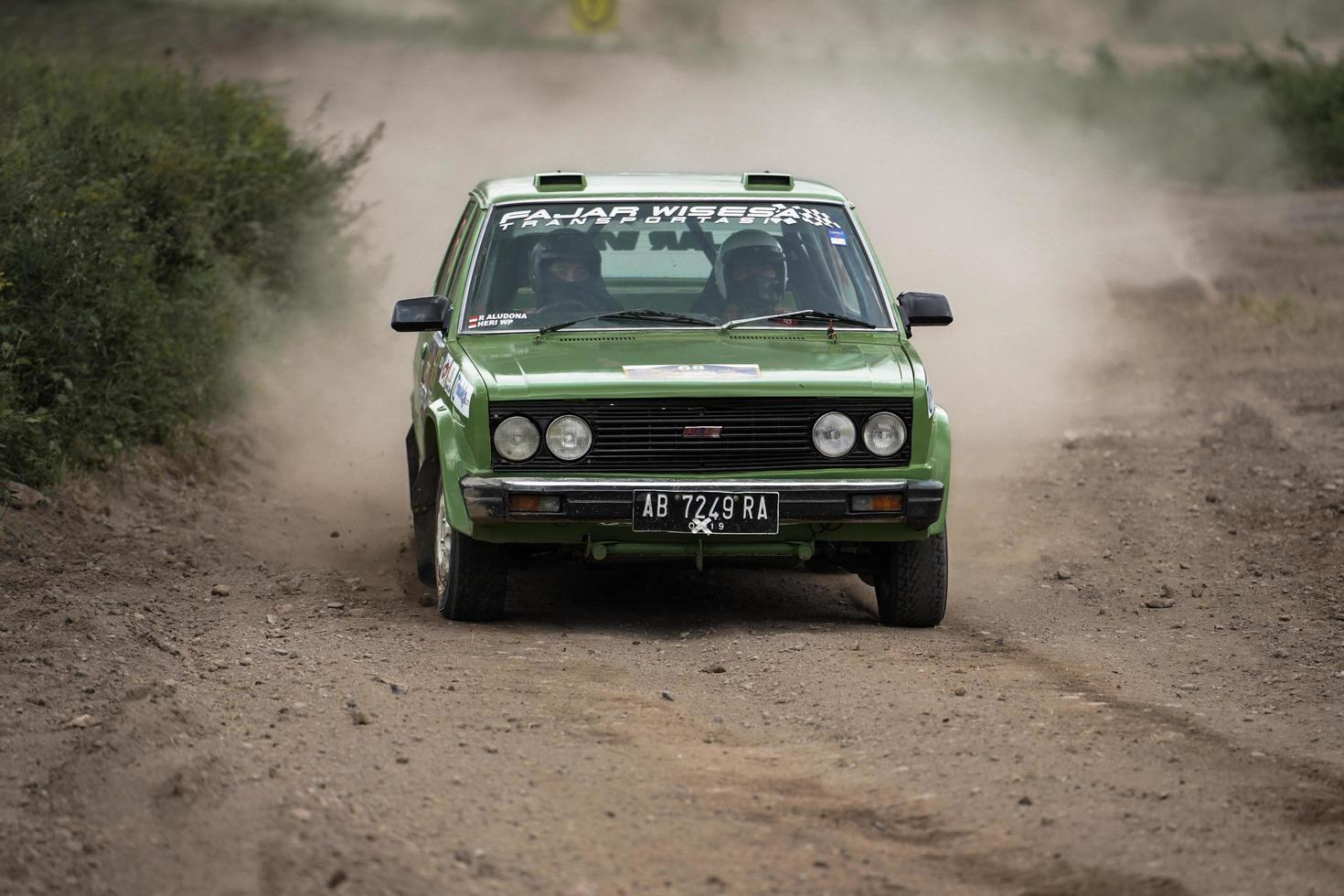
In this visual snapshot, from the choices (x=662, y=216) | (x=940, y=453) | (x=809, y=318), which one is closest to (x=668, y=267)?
(x=662, y=216)

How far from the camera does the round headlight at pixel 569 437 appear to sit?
711cm

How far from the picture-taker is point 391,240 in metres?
22.1

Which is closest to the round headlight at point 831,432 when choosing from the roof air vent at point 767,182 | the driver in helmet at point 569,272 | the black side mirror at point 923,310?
the black side mirror at point 923,310

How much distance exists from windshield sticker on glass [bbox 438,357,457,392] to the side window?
36.7 inches

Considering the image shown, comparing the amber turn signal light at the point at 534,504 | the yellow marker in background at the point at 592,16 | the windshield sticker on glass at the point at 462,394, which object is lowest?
the amber turn signal light at the point at 534,504

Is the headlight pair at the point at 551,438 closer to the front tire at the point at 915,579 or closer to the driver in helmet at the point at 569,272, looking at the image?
the driver in helmet at the point at 569,272

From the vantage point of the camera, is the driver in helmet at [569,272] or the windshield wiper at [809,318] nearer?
the windshield wiper at [809,318]

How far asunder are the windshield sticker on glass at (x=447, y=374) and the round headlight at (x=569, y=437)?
2.23 feet

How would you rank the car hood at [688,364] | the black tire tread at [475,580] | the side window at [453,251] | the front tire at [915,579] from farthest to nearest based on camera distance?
the side window at [453,251], the front tire at [915,579], the black tire tread at [475,580], the car hood at [688,364]

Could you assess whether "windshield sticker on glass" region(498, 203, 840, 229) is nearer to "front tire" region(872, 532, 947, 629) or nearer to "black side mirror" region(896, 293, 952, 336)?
"black side mirror" region(896, 293, 952, 336)

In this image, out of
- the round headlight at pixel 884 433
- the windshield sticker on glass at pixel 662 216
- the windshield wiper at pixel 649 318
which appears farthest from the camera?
the windshield sticker on glass at pixel 662 216

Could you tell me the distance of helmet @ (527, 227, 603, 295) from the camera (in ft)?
26.7

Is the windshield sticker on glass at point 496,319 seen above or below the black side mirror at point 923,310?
below

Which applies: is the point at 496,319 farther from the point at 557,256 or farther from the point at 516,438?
the point at 516,438
